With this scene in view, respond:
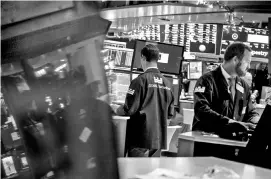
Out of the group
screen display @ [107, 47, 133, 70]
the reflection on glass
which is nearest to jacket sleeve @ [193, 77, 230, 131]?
screen display @ [107, 47, 133, 70]

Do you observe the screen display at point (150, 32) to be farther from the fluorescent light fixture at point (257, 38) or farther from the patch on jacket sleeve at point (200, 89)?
the patch on jacket sleeve at point (200, 89)

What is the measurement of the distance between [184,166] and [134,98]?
92.4 inches

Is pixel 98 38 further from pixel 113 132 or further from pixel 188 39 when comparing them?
pixel 188 39

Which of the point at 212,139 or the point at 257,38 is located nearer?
the point at 212,139

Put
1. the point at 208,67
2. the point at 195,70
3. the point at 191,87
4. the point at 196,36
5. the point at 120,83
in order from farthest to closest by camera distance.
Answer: the point at 196,36 → the point at 208,67 → the point at 195,70 → the point at 191,87 → the point at 120,83

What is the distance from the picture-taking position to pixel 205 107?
136 inches

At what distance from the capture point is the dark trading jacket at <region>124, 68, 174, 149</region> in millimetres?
4145

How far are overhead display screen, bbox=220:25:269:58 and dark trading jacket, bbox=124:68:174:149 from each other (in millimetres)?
5314

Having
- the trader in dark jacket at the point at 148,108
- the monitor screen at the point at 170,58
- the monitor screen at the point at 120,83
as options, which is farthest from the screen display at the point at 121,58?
the trader in dark jacket at the point at 148,108

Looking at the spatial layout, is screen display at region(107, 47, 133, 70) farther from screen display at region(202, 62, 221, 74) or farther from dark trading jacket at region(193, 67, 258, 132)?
screen display at region(202, 62, 221, 74)

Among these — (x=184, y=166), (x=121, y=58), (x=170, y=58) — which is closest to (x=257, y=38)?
(x=170, y=58)

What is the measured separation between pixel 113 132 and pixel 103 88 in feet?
0.18

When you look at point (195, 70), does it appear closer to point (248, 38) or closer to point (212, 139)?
point (248, 38)

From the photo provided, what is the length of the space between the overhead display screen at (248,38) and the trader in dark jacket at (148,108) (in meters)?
5.27
